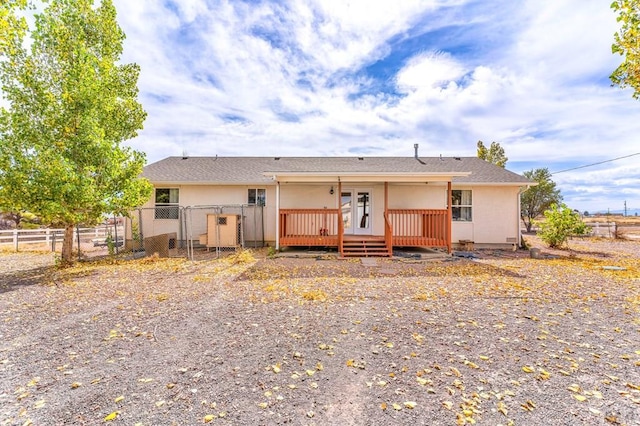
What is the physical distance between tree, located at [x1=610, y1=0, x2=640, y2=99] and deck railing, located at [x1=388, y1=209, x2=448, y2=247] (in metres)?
6.01

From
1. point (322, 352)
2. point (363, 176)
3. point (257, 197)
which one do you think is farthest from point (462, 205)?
point (322, 352)

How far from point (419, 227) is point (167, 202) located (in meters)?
10.8

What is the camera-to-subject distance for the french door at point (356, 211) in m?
12.8

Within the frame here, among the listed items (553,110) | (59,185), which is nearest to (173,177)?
(59,185)

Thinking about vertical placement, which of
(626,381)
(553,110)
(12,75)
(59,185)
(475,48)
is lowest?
(626,381)

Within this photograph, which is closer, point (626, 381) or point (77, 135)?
point (626, 381)

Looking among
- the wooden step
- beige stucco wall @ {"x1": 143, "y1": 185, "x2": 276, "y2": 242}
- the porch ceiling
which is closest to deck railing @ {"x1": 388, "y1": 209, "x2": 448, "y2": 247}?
→ the wooden step

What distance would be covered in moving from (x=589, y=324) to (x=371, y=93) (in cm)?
1446

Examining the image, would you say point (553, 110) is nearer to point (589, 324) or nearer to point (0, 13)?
point (589, 324)

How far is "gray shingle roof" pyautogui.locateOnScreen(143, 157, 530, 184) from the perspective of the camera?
13.2m

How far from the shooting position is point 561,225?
12.7 m

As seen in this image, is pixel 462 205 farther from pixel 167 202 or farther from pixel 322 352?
pixel 167 202

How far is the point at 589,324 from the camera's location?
442 cm

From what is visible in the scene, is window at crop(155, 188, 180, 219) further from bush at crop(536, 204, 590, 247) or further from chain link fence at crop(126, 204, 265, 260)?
bush at crop(536, 204, 590, 247)
